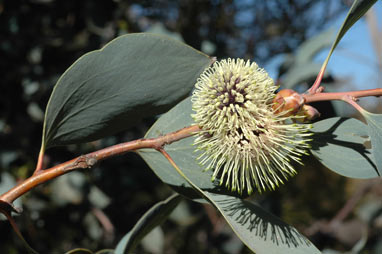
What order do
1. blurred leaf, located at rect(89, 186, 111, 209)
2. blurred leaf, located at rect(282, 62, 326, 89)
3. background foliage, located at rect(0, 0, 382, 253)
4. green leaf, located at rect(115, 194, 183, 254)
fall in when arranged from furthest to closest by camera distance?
1. blurred leaf, located at rect(89, 186, 111, 209)
2. background foliage, located at rect(0, 0, 382, 253)
3. blurred leaf, located at rect(282, 62, 326, 89)
4. green leaf, located at rect(115, 194, 183, 254)

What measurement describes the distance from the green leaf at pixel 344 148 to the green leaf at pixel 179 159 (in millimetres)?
263

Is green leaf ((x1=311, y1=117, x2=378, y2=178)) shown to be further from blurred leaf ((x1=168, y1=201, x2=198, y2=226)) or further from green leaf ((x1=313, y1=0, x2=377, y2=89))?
blurred leaf ((x1=168, y1=201, x2=198, y2=226))

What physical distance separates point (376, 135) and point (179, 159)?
Result: 0.47m

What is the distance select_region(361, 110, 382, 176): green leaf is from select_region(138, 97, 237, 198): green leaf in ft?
1.13

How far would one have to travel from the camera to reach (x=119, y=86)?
0.91 metres

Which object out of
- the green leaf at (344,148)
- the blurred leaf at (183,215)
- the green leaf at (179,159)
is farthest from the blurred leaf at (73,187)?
the green leaf at (344,148)

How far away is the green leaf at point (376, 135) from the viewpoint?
0.79 metres

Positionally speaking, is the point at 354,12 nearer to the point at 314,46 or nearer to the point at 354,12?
the point at 354,12

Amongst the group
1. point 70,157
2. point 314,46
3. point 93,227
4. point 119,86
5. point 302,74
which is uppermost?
point 314,46

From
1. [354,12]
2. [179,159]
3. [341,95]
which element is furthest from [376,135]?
[179,159]

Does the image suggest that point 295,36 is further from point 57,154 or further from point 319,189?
point 57,154

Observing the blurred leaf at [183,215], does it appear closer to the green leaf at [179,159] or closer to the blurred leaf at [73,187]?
the blurred leaf at [73,187]

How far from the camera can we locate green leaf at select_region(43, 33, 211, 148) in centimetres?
88

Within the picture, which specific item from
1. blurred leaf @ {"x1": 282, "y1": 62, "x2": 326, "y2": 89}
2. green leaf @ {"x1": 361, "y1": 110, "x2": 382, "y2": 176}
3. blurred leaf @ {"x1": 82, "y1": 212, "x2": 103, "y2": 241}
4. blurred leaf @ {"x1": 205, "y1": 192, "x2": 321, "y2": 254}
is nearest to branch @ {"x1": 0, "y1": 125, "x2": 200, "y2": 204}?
blurred leaf @ {"x1": 205, "y1": 192, "x2": 321, "y2": 254}
